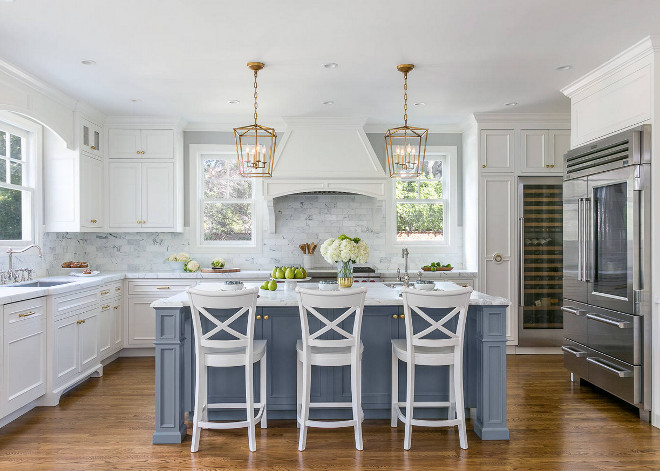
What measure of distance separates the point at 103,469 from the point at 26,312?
1.51 meters

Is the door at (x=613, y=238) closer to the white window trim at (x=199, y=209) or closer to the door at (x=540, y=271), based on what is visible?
the door at (x=540, y=271)

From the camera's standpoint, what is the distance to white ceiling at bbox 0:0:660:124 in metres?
3.20

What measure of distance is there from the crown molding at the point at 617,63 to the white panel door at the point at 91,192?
16.3 ft

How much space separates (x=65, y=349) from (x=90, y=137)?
2.47 m

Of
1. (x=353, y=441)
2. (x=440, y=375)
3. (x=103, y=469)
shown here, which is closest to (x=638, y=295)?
(x=440, y=375)

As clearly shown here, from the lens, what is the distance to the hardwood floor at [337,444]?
3061 mm

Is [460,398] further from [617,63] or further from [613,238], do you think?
[617,63]

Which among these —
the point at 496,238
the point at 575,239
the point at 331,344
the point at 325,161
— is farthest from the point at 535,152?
the point at 331,344

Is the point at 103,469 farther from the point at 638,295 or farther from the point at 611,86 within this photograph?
the point at 611,86

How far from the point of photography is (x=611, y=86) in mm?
4262

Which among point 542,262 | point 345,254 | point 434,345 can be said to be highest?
point 345,254

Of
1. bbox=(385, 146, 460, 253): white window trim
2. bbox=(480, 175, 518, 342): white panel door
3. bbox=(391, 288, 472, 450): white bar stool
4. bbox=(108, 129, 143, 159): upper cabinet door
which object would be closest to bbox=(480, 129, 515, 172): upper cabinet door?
bbox=(480, 175, 518, 342): white panel door

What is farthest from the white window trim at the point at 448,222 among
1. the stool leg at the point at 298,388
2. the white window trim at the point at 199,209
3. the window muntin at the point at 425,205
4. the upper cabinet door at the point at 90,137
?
the upper cabinet door at the point at 90,137

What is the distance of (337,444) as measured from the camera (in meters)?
3.33
